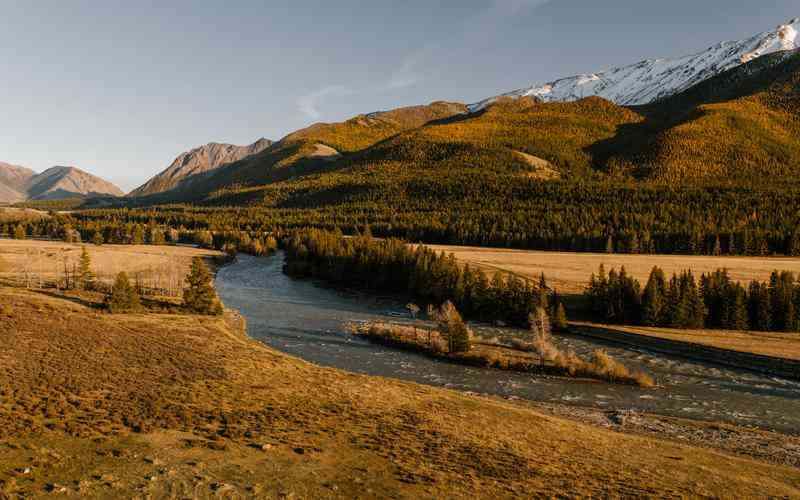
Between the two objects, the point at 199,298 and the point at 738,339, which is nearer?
the point at 738,339

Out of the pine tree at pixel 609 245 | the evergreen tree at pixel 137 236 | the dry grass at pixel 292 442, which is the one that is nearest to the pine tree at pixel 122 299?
the dry grass at pixel 292 442

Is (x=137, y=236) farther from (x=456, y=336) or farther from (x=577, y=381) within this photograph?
(x=577, y=381)

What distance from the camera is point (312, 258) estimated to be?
134 meters

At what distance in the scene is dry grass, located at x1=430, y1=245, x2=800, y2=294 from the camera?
10369 centimetres

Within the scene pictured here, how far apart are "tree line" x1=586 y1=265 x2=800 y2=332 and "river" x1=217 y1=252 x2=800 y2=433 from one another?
37.5 feet

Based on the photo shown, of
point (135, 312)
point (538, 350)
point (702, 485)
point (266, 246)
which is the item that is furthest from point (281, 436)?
point (266, 246)

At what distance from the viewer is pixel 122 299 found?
73.2 m

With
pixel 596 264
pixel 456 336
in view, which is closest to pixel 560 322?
pixel 456 336

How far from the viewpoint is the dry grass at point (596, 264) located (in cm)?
10369

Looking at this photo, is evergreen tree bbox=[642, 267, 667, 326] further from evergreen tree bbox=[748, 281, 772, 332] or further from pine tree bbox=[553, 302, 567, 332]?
pine tree bbox=[553, 302, 567, 332]

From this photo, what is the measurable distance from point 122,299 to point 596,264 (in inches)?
3884

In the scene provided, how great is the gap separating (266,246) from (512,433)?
146647 millimetres

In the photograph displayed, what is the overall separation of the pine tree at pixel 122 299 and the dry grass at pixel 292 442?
23192mm

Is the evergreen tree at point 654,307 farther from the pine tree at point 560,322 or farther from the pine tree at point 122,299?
the pine tree at point 122,299
